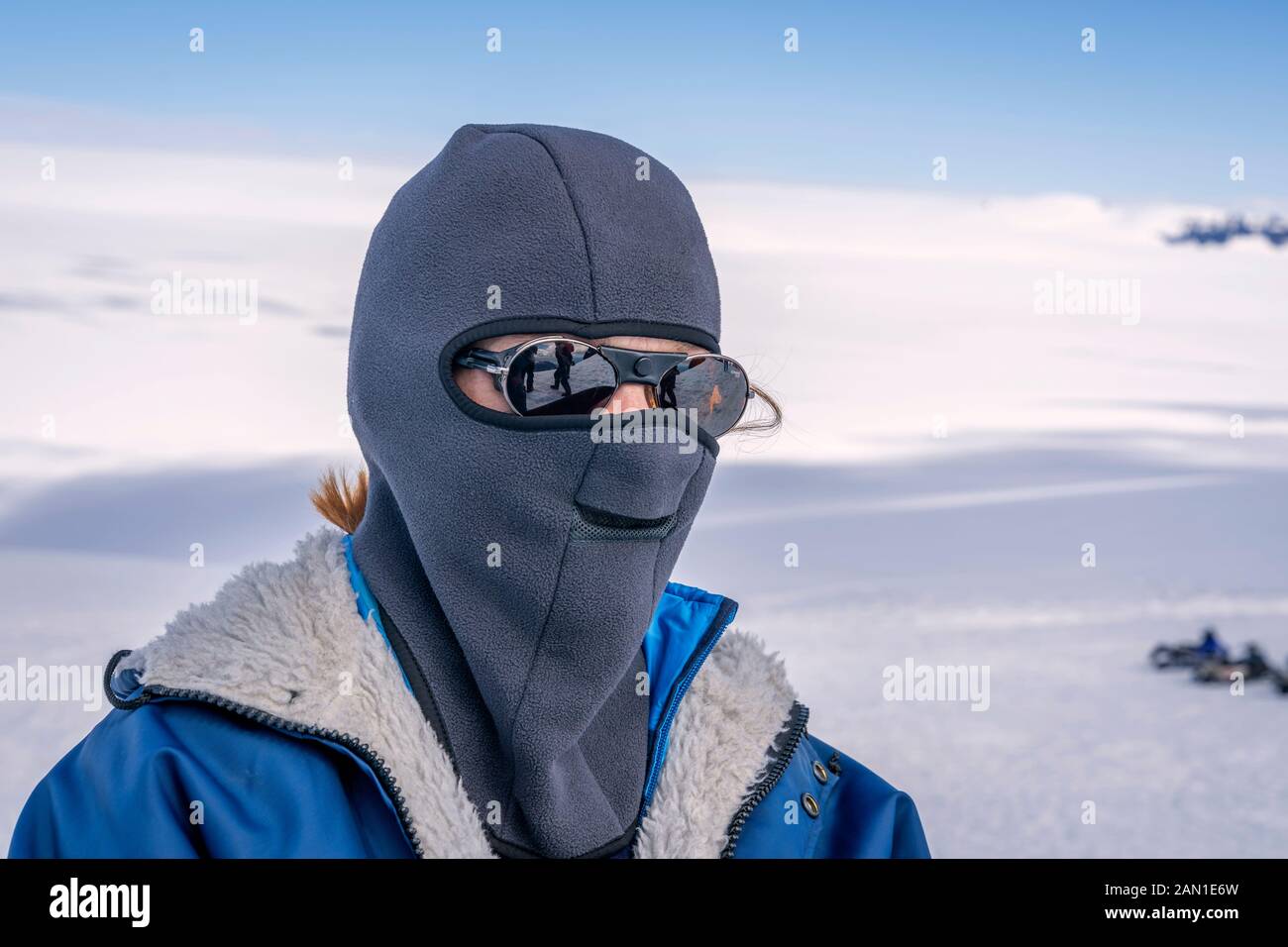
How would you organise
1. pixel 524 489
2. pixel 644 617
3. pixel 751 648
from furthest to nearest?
pixel 751 648 → pixel 644 617 → pixel 524 489

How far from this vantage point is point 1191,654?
300 inches

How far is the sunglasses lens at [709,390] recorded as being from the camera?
2.15 meters

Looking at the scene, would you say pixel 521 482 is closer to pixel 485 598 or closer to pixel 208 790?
pixel 485 598

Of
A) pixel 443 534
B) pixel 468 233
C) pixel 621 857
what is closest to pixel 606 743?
pixel 621 857

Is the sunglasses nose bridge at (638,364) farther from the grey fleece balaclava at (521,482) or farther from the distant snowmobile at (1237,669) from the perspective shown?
the distant snowmobile at (1237,669)

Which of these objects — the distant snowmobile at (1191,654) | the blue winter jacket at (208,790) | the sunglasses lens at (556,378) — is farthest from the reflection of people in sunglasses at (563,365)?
the distant snowmobile at (1191,654)

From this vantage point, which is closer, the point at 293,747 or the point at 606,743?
the point at 293,747

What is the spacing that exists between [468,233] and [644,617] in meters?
0.74

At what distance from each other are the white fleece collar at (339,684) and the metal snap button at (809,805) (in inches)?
5.6
